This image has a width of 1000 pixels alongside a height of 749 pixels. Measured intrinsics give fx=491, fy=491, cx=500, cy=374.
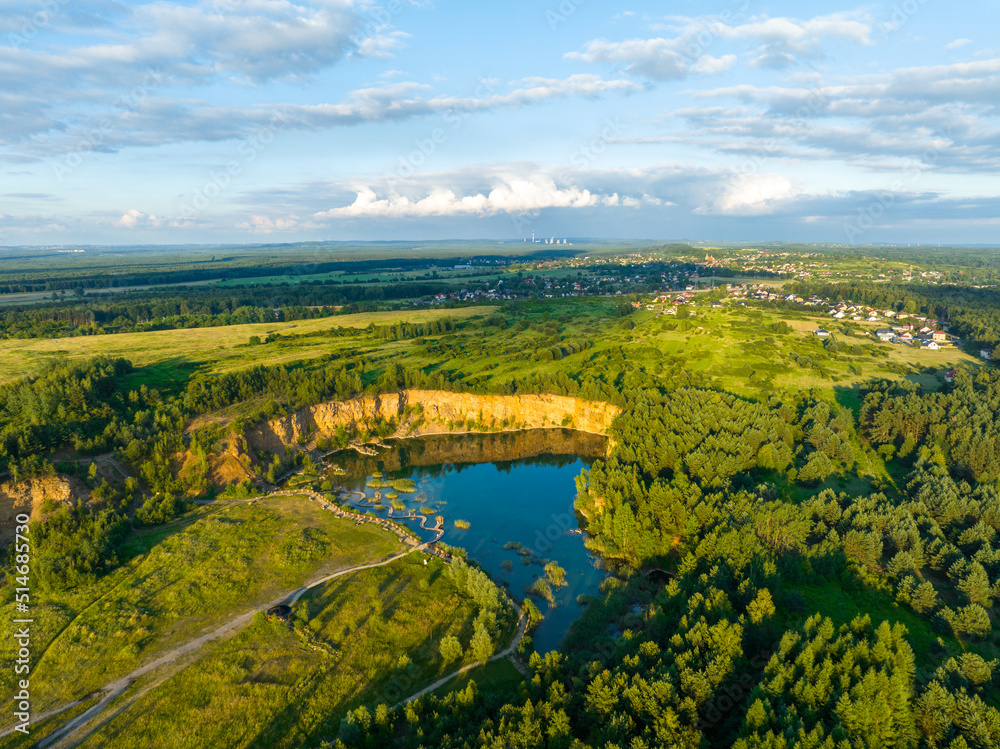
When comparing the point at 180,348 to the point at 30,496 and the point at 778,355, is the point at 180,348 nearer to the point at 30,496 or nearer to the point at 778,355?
the point at 30,496

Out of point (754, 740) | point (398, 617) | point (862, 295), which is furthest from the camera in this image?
point (862, 295)

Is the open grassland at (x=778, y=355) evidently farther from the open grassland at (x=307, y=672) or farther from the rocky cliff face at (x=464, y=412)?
the open grassland at (x=307, y=672)

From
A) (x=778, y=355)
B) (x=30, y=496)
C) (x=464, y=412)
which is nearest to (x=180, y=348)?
(x=30, y=496)

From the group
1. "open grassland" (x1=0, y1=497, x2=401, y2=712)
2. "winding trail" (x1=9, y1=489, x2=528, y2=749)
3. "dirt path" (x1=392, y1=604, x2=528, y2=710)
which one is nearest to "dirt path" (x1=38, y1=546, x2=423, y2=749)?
"winding trail" (x1=9, y1=489, x2=528, y2=749)

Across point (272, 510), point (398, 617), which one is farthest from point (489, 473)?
point (398, 617)

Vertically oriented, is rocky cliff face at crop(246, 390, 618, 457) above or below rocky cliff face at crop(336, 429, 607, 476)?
above

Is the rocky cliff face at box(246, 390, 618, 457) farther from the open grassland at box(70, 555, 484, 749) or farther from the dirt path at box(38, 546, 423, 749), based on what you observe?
the open grassland at box(70, 555, 484, 749)

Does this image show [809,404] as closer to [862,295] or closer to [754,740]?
[754,740]
